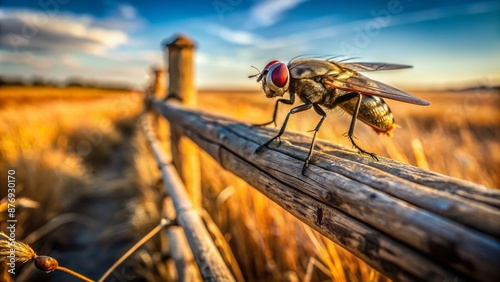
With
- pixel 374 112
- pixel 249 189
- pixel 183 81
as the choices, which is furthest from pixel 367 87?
pixel 183 81

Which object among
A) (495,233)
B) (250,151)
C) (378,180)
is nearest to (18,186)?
(250,151)

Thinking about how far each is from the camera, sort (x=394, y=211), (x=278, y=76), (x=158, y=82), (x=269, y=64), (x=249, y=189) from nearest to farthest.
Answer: (x=394, y=211), (x=278, y=76), (x=269, y=64), (x=249, y=189), (x=158, y=82)

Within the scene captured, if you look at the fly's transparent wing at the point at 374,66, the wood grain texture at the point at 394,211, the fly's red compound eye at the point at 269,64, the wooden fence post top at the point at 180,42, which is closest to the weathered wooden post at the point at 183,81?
the wooden fence post top at the point at 180,42

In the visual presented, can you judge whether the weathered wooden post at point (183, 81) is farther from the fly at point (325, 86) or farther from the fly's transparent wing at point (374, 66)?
the fly's transparent wing at point (374, 66)

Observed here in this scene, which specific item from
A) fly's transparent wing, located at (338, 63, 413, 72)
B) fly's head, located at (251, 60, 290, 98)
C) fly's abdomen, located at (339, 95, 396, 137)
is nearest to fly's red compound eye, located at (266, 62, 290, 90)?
fly's head, located at (251, 60, 290, 98)

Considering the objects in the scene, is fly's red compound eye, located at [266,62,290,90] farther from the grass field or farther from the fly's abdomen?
the grass field

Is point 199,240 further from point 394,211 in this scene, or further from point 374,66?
point 374,66
